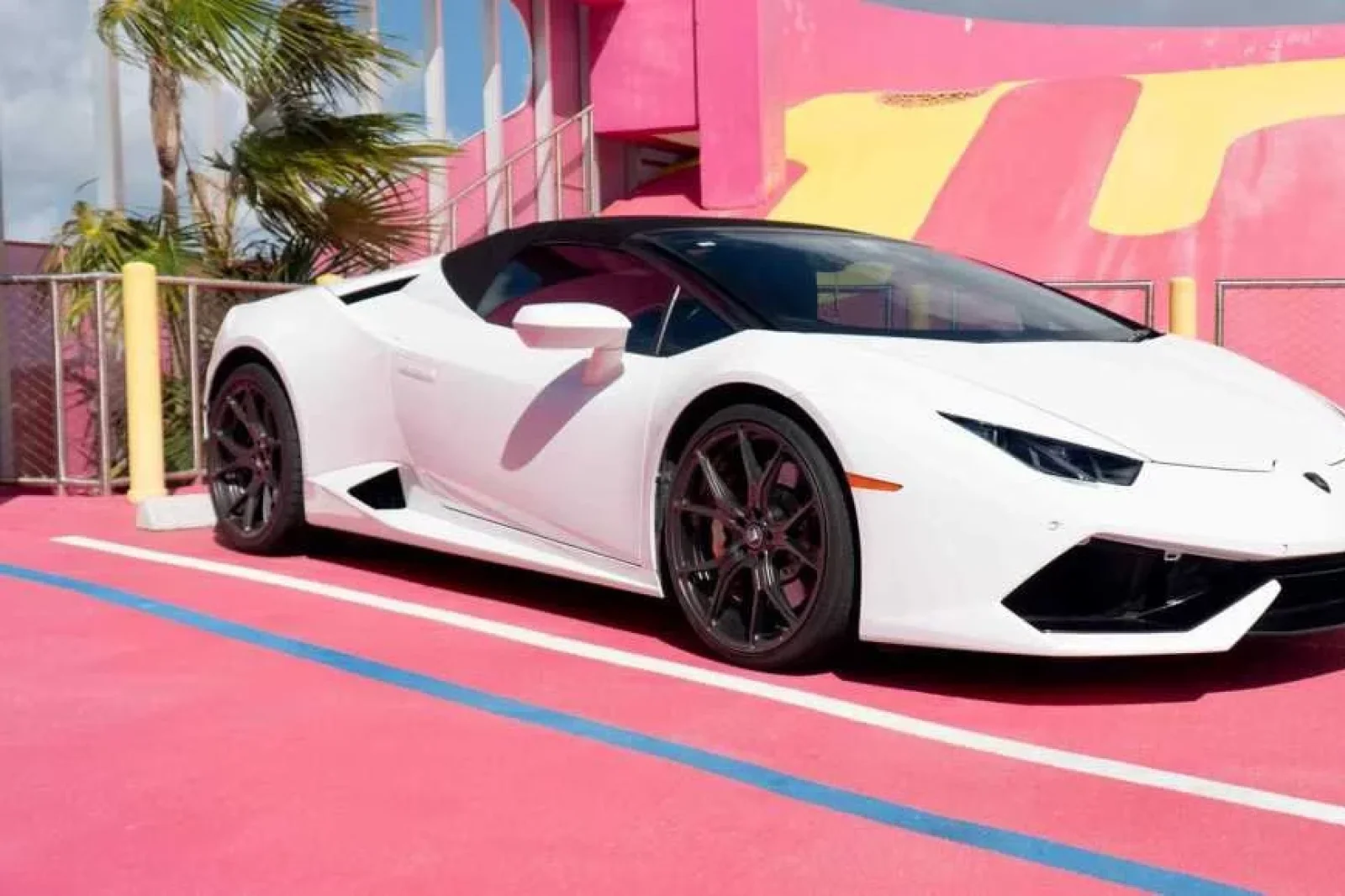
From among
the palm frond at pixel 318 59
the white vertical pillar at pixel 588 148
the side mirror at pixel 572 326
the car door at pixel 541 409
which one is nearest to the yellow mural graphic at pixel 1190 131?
the white vertical pillar at pixel 588 148

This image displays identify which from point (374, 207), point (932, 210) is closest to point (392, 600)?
point (374, 207)

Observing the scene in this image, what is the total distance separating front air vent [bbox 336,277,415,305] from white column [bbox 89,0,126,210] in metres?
4.84

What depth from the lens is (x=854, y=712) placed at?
3.24 m

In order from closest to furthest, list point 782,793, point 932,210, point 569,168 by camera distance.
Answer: point 782,793 → point 932,210 → point 569,168

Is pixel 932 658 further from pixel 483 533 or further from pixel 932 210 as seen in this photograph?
pixel 932 210

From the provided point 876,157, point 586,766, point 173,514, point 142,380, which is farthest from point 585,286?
point 876,157

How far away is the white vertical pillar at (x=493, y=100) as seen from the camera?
16594 mm

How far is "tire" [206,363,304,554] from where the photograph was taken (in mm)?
5078

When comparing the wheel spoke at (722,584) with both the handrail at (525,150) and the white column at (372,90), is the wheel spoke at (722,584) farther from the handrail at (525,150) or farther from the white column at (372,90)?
the handrail at (525,150)

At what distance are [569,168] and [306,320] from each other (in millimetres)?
12942

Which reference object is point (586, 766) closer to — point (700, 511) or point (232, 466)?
point (700, 511)

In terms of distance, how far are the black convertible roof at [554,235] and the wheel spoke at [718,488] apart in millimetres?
920

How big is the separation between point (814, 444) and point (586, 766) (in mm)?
1017

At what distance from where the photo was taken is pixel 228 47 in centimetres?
805
